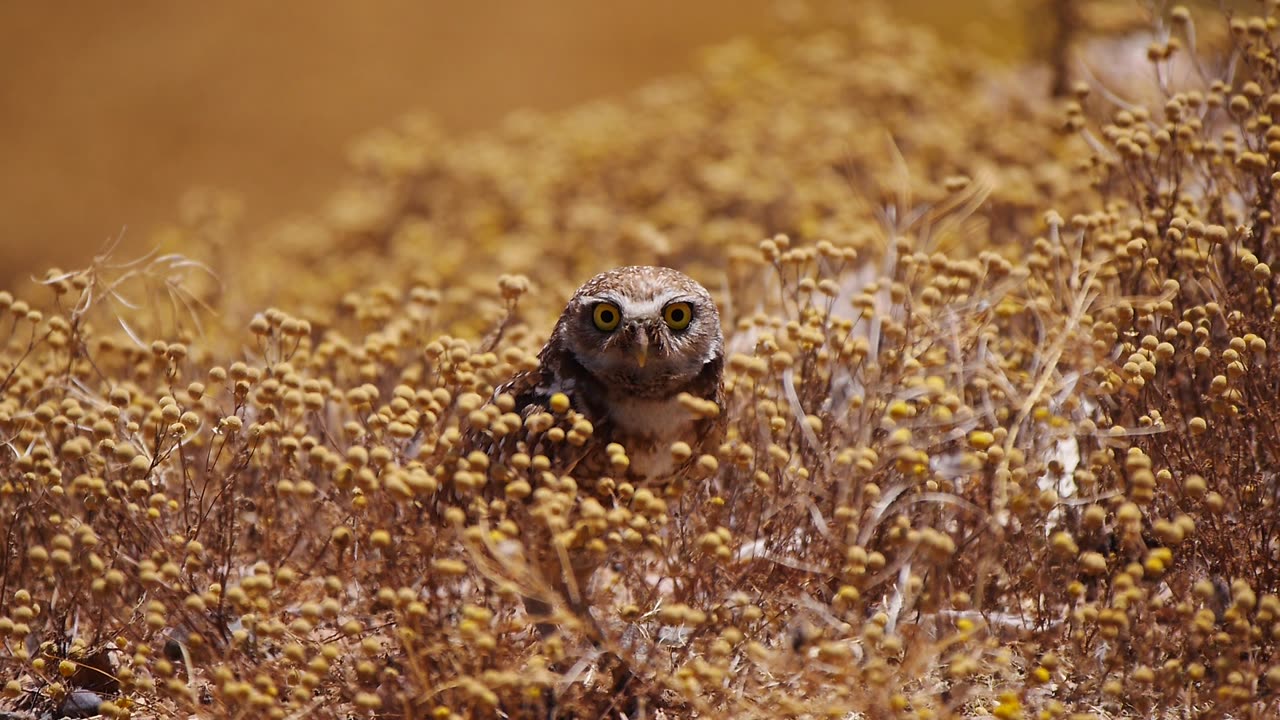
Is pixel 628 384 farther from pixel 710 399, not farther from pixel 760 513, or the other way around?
pixel 760 513

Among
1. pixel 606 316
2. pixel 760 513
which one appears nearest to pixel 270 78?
pixel 606 316

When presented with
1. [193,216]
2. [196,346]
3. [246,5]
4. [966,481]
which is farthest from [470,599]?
[246,5]

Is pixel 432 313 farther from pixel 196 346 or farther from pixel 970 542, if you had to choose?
pixel 970 542

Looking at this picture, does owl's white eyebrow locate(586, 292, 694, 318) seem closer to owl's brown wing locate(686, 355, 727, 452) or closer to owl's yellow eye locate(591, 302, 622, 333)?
owl's yellow eye locate(591, 302, 622, 333)

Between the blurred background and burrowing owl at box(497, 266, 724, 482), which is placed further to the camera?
the blurred background

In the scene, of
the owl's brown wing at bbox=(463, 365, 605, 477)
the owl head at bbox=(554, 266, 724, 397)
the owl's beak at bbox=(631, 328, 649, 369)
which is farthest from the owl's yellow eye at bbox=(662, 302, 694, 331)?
the owl's brown wing at bbox=(463, 365, 605, 477)

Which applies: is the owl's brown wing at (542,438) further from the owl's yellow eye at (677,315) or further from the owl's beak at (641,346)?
the owl's yellow eye at (677,315)

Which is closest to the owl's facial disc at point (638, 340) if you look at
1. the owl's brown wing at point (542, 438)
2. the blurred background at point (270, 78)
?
the owl's brown wing at point (542, 438)
